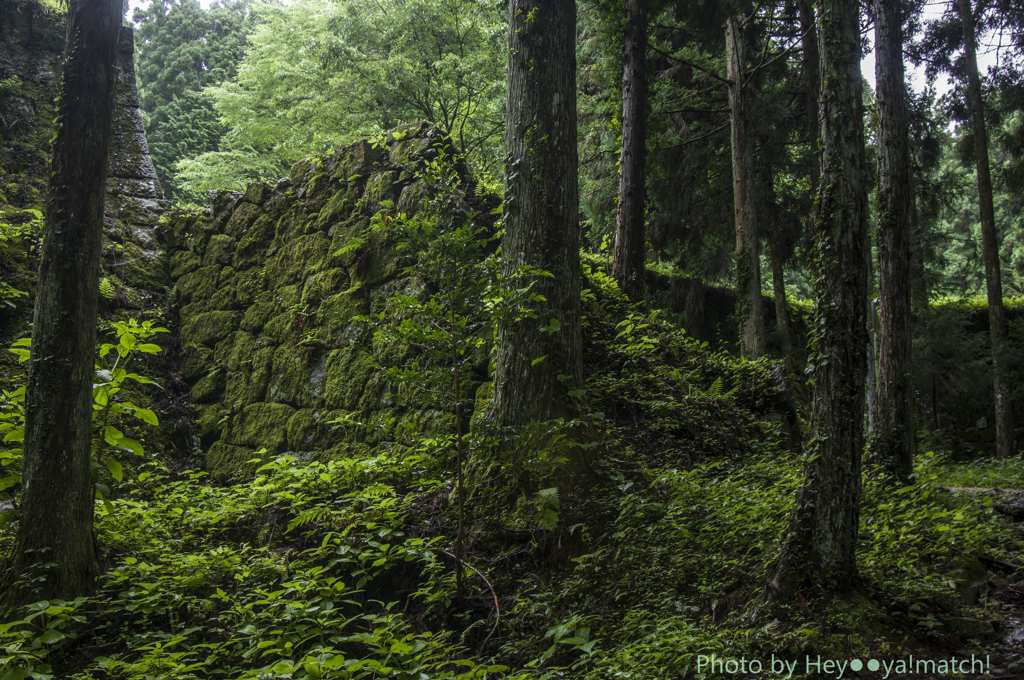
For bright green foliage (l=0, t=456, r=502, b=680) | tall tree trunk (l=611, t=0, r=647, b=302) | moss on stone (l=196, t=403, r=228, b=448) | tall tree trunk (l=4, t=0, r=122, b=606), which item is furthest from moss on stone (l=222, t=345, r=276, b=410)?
tall tree trunk (l=611, t=0, r=647, b=302)

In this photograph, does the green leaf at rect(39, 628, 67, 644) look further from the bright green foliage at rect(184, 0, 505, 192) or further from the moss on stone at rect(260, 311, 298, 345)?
the bright green foliage at rect(184, 0, 505, 192)

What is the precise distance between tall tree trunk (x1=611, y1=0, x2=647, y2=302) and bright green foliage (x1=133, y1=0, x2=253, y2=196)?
49.3 feet

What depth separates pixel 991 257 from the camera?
31.0 ft

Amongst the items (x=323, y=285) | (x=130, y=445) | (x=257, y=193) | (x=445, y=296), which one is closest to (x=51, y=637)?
(x=130, y=445)

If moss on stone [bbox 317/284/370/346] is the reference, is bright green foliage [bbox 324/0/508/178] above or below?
above

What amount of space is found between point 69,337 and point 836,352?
4153mm

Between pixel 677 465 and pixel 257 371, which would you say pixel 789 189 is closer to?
pixel 677 465

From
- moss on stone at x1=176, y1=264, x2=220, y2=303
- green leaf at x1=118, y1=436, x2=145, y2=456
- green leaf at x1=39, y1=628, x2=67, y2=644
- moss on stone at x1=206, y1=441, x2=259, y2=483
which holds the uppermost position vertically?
moss on stone at x1=176, y1=264, x2=220, y2=303

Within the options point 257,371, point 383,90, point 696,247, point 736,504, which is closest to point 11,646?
point 736,504

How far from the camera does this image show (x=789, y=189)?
37.6 ft

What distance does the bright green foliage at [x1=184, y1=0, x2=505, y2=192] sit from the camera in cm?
1065

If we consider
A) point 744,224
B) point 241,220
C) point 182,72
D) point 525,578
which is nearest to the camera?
point 525,578

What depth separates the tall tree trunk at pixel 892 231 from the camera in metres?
4.56

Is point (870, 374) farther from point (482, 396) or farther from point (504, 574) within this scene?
point (504, 574)
